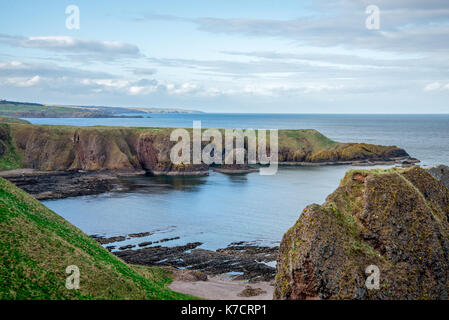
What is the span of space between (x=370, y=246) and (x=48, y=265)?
18744 millimetres

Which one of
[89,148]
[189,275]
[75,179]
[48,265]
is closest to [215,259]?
[189,275]

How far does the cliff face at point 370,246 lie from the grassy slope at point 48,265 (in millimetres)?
10465

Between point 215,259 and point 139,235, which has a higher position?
point 139,235

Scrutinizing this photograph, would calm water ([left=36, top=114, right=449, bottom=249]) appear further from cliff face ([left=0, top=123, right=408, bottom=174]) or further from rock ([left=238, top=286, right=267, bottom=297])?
rock ([left=238, top=286, right=267, bottom=297])

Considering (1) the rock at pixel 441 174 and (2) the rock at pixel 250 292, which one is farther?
(1) the rock at pixel 441 174

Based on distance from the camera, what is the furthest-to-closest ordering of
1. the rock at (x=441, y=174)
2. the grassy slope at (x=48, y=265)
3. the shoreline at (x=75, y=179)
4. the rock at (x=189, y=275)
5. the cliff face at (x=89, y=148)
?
the cliff face at (x=89, y=148), the shoreline at (x=75, y=179), the rock at (x=189, y=275), the rock at (x=441, y=174), the grassy slope at (x=48, y=265)

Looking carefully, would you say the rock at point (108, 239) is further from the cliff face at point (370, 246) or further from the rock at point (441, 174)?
the rock at point (441, 174)

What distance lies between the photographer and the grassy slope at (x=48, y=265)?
2459 cm

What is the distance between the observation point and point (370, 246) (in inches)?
953

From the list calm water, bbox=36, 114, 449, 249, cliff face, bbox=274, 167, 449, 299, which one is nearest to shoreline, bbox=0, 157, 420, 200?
calm water, bbox=36, 114, 449, 249

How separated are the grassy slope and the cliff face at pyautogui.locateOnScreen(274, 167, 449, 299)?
1046 centimetres

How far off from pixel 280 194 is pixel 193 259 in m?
40.6

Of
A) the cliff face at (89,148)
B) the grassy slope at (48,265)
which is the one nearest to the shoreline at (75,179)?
the cliff face at (89,148)

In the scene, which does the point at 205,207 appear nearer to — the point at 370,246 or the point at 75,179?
the point at 75,179
